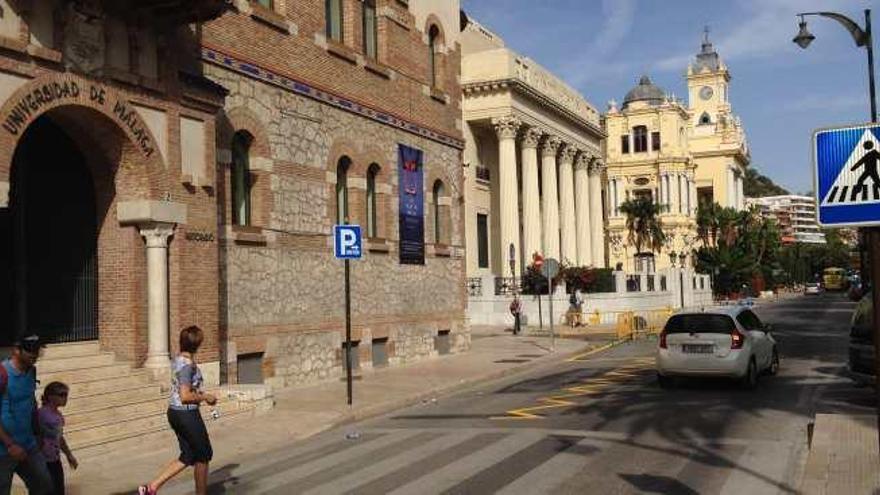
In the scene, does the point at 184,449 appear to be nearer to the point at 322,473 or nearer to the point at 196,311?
the point at 322,473

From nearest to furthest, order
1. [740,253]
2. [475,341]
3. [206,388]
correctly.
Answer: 1. [206,388]
2. [475,341]
3. [740,253]

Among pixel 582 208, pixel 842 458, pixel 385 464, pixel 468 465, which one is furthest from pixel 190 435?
pixel 582 208

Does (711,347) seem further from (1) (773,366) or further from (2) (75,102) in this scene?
(2) (75,102)

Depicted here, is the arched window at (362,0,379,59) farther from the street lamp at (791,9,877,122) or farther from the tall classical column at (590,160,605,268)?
the tall classical column at (590,160,605,268)

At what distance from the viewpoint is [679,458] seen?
992cm

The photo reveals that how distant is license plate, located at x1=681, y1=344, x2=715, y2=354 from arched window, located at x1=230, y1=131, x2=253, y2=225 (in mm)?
8707

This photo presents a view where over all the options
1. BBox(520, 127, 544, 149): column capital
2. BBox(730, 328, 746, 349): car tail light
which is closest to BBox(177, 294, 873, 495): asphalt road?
BBox(730, 328, 746, 349): car tail light

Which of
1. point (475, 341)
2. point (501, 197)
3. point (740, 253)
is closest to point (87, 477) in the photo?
point (475, 341)

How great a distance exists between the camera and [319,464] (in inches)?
409

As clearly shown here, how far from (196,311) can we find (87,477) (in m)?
4.92

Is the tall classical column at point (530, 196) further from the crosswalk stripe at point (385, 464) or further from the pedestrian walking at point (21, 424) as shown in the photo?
the pedestrian walking at point (21, 424)

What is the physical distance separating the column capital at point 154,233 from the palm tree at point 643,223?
234 ft

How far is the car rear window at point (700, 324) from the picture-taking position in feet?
53.6

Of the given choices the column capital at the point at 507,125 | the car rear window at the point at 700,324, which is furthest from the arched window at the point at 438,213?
the column capital at the point at 507,125
